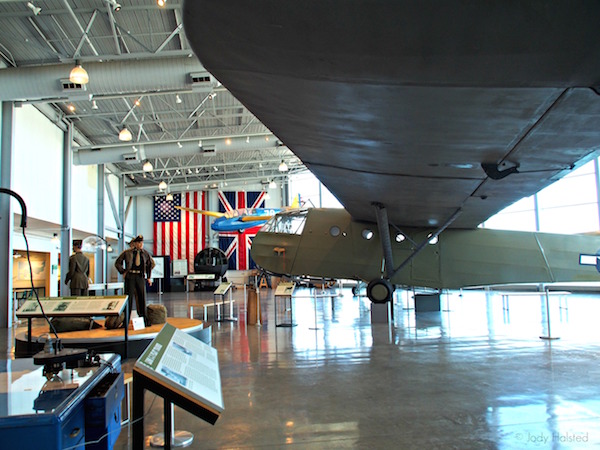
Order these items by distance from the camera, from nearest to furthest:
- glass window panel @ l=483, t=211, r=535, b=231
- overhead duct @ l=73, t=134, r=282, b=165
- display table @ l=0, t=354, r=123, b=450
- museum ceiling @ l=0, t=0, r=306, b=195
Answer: display table @ l=0, t=354, r=123, b=450
museum ceiling @ l=0, t=0, r=306, b=195
overhead duct @ l=73, t=134, r=282, b=165
glass window panel @ l=483, t=211, r=535, b=231

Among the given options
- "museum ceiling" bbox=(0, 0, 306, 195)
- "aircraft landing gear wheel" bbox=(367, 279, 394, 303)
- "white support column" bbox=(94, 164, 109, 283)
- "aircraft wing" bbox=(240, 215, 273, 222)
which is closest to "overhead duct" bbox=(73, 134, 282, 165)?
"museum ceiling" bbox=(0, 0, 306, 195)

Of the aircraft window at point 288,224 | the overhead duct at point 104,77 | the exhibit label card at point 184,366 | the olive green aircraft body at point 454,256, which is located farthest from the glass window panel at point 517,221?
the exhibit label card at point 184,366

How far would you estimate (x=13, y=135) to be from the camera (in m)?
12.8

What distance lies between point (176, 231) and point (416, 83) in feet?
109

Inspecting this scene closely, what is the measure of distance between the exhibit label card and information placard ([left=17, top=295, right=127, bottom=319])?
2784 mm

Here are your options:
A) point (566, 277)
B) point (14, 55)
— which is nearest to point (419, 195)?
point (566, 277)

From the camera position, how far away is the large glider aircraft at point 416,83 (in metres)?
2.19

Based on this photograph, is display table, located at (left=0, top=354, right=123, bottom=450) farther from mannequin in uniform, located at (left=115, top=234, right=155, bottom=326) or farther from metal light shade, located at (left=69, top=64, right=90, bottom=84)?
metal light shade, located at (left=69, top=64, right=90, bottom=84)

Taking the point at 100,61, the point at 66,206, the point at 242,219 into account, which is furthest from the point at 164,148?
the point at 242,219

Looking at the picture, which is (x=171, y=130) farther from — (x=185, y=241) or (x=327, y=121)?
(x=327, y=121)

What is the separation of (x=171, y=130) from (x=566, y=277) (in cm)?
1887

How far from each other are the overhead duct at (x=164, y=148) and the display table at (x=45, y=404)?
18.4m

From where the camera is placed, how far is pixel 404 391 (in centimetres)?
470

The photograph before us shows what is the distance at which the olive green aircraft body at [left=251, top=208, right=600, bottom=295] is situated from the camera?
383 inches
